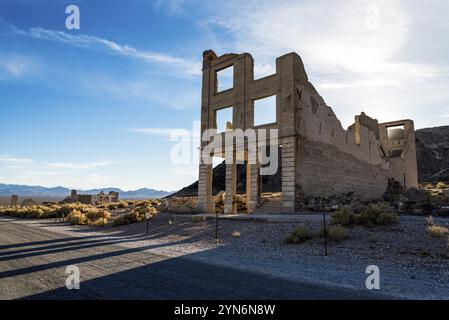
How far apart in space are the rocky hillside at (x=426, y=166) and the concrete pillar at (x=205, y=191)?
29.0 m

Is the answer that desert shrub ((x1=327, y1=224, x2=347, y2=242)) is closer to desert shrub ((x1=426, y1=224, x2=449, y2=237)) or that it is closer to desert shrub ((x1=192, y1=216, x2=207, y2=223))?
desert shrub ((x1=426, y1=224, x2=449, y2=237))

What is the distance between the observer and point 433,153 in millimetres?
65125

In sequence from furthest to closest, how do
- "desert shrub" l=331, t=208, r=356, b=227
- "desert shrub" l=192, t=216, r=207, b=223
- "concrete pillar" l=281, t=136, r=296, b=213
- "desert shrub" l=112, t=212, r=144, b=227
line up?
"desert shrub" l=112, t=212, r=144, b=227 → "concrete pillar" l=281, t=136, r=296, b=213 → "desert shrub" l=192, t=216, r=207, b=223 → "desert shrub" l=331, t=208, r=356, b=227

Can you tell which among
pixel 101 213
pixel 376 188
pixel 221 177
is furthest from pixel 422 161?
pixel 101 213

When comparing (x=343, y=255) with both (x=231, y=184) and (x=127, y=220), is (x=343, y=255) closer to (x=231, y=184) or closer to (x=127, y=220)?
(x=231, y=184)

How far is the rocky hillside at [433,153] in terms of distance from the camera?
58356mm

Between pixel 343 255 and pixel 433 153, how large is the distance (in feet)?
222

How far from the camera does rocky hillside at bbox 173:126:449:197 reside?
185ft

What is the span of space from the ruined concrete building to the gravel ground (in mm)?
6543

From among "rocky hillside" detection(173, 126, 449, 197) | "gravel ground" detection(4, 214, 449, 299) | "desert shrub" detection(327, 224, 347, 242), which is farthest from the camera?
"rocky hillside" detection(173, 126, 449, 197)

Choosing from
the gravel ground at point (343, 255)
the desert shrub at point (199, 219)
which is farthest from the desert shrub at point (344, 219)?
the desert shrub at point (199, 219)

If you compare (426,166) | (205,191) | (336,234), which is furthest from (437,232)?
(426,166)

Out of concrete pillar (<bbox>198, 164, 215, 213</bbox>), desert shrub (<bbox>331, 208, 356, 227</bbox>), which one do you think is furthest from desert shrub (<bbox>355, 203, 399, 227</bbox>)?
concrete pillar (<bbox>198, 164, 215, 213</bbox>)

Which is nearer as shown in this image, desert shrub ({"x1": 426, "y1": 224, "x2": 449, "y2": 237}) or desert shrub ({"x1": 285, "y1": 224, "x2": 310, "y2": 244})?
desert shrub ({"x1": 426, "y1": 224, "x2": 449, "y2": 237})
